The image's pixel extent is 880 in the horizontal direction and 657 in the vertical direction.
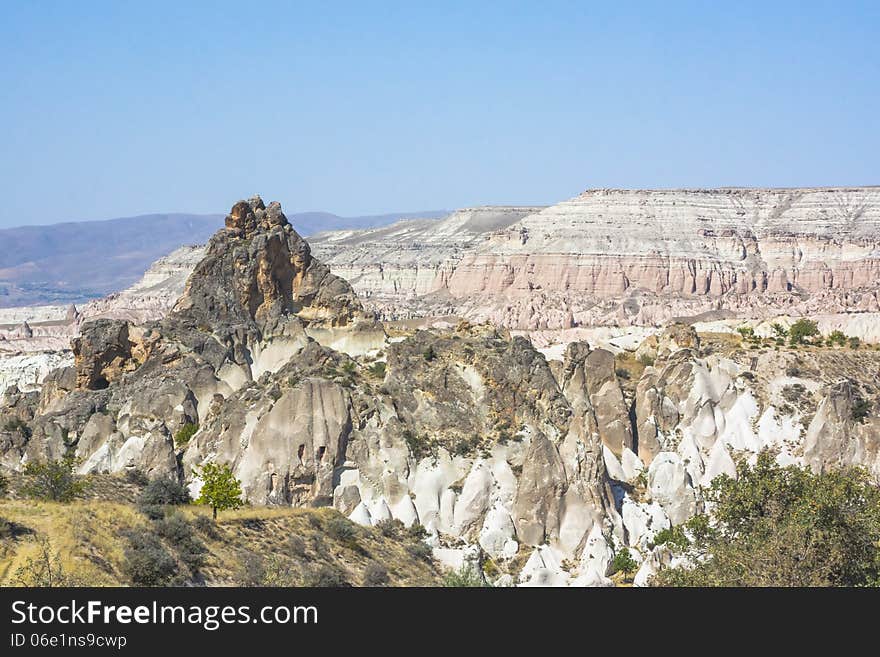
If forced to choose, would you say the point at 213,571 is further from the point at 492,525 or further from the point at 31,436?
the point at 31,436

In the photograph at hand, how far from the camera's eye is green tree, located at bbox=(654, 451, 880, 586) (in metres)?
29.2

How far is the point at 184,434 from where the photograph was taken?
57.4m

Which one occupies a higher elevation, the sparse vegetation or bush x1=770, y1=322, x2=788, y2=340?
the sparse vegetation

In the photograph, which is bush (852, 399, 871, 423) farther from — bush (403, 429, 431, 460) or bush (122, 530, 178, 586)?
bush (122, 530, 178, 586)

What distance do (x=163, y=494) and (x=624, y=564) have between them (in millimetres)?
17564

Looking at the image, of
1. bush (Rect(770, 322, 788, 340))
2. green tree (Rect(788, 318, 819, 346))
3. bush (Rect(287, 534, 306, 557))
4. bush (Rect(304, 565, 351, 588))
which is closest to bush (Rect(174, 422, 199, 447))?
bush (Rect(287, 534, 306, 557))

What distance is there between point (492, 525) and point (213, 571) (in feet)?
67.0

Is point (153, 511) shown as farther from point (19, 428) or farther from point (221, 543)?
point (19, 428)

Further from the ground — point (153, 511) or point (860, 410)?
point (153, 511)

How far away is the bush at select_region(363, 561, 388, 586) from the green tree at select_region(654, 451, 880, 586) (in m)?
6.99

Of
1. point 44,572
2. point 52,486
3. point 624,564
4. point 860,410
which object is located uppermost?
point 44,572

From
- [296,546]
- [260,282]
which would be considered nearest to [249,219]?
[260,282]

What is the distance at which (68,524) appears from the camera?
28562 mm
